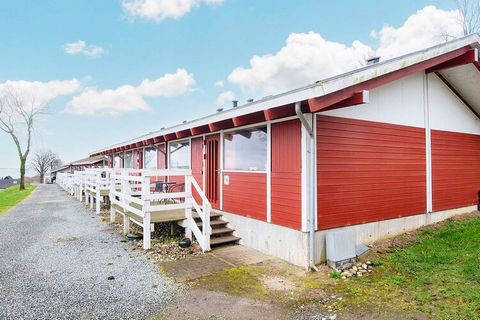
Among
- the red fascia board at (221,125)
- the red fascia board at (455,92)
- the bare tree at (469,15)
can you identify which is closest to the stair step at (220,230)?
the red fascia board at (221,125)

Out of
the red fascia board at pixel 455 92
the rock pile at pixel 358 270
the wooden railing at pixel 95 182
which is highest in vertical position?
the red fascia board at pixel 455 92

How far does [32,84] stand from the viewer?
30.7m

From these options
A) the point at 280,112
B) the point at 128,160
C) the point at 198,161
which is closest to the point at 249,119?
the point at 280,112

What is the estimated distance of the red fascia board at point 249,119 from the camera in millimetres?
5434

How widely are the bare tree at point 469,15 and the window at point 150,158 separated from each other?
16150mm

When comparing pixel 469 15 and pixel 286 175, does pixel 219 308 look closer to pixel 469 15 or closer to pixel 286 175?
pixel 286 175

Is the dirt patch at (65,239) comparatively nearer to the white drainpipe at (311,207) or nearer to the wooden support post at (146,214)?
the wooden support post at (146,214)

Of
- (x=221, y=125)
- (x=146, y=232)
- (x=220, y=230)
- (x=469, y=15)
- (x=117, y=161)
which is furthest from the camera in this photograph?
(x=117, y=161)

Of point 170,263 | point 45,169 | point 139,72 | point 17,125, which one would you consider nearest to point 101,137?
point 17,125

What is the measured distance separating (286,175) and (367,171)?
163cm

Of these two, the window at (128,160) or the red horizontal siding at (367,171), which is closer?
the red horizontal siding at (367,171)

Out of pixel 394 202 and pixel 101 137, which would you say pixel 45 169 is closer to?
pixel 101 137

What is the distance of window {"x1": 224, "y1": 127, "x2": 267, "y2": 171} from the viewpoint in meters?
5.82

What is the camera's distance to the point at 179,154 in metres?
9.31
